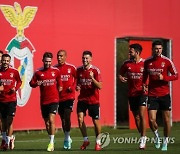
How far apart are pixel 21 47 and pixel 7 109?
282 inches

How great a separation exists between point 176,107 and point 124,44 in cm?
358

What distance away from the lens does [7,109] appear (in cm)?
1692

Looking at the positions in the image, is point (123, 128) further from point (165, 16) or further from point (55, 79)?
point (55, 79)

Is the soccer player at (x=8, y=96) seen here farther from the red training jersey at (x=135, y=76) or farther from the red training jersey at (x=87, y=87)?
the red training jersey at (x=135, y=76)

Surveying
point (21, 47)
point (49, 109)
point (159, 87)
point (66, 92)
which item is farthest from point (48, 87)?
point (21, 47)

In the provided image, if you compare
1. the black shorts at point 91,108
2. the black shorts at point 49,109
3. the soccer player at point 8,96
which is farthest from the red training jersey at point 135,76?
the soccer player at point 8,96

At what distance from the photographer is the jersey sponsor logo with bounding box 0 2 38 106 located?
923 inches

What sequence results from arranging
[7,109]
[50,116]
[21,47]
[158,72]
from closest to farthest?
[158,72]
[50,116]
[7,109]
[21,47]

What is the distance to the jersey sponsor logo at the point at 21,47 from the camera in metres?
23.4

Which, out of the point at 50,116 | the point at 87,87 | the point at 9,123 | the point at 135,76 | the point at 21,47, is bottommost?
the point at 9,123

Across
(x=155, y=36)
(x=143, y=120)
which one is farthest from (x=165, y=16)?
(x=143, y=120)

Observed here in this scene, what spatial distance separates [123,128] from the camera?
27.5 m

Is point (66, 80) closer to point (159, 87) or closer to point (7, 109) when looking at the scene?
point (7, 109)

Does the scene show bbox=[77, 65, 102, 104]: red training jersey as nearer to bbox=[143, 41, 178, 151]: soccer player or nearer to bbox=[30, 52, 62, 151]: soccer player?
bbox=[30, 52, 62, 151]: soccer player
